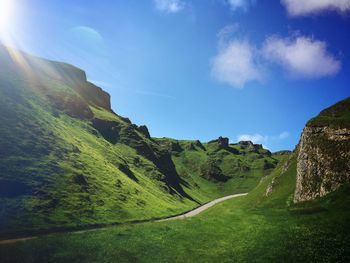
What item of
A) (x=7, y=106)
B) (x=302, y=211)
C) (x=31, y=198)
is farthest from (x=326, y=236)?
(x=7, y=106)

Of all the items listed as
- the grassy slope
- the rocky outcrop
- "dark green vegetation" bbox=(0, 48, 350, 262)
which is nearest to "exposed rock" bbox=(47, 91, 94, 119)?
"dark green vegetation" bbox=(0, 48, 350, 262)

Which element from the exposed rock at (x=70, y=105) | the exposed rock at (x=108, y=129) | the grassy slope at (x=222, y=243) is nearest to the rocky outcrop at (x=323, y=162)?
the grassy slope at (x=222, y=243)

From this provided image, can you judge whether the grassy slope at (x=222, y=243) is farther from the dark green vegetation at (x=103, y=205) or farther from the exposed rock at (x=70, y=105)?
the exposed rock at (x=70, y=105)

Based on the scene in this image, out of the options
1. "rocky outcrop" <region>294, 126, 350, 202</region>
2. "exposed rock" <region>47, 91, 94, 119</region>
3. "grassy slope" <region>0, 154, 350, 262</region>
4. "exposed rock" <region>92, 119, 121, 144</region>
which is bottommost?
"grassy slope" <region>0, 154, 350, 262</region>

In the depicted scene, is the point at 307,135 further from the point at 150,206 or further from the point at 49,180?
the point at 49,180


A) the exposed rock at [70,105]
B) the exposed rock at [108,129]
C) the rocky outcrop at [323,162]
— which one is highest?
the exposed rock at [70,105]

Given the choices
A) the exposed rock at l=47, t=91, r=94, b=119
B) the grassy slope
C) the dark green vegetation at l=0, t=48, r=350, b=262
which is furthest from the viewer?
the exposed rock at l=47, t=91, r=94, b=119

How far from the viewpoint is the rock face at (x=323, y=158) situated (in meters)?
53.4

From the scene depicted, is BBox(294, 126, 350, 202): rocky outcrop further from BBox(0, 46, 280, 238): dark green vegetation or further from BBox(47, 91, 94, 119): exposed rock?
BBox(47, 91, 94, 119): exposed rock

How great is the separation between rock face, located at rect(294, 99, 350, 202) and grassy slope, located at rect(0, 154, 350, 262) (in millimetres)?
3894

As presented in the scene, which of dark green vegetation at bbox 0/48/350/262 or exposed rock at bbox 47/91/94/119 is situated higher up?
exposed rock at bbox 47/91/94/119

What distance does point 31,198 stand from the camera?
226ft

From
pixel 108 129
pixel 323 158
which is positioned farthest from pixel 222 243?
pixel 108 129

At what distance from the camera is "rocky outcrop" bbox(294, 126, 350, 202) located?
175ft
